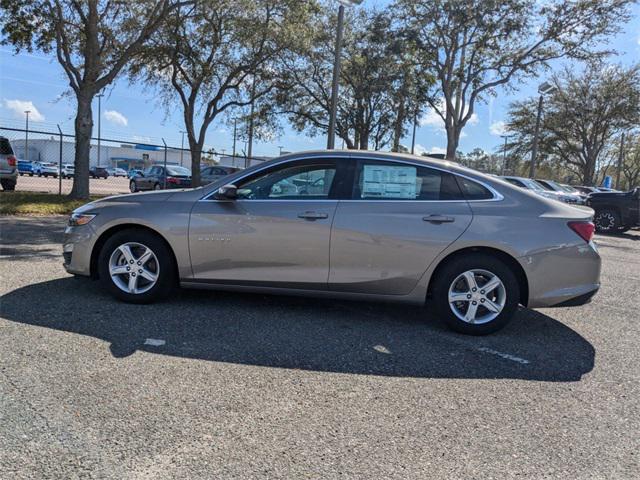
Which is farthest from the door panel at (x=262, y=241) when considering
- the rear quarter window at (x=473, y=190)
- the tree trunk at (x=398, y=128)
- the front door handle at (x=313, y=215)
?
the tree trunk at (x=398, y=128)

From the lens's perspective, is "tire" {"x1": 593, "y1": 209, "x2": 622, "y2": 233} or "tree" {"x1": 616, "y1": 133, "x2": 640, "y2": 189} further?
"tree" {"x1": 616, "y1": 133, "x2": 640, "y2": 189}

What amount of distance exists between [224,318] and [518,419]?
8.66ft

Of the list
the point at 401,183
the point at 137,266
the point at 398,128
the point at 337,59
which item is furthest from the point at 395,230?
the point at 398,128

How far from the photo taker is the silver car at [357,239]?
176 inches

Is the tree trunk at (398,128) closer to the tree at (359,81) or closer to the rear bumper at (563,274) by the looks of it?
the tree at (359,81)

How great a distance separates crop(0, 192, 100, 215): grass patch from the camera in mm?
11571

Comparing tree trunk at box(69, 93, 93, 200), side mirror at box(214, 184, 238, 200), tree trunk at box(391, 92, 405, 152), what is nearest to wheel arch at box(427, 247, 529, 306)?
side mirror at box(214, 184, 238, 200)

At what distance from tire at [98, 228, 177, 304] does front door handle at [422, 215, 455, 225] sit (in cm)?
244

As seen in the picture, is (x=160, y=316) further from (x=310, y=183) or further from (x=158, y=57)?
(x=158, y=57)

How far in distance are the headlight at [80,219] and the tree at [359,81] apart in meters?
15.8

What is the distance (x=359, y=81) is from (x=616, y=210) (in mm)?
13947

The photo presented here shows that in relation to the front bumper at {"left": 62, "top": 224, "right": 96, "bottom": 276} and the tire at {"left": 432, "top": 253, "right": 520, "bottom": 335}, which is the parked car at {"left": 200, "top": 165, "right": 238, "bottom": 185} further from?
the tire at {"left": 432, "top": 253, "right": 520, "bottom": 335}

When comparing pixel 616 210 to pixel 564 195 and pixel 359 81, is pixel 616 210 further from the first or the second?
pixel 359 81

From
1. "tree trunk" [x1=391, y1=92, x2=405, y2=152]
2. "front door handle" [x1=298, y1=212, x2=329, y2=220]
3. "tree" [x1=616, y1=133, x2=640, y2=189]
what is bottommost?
"front door handle" [x1=298, y1=212, x2=329, y2=220]
